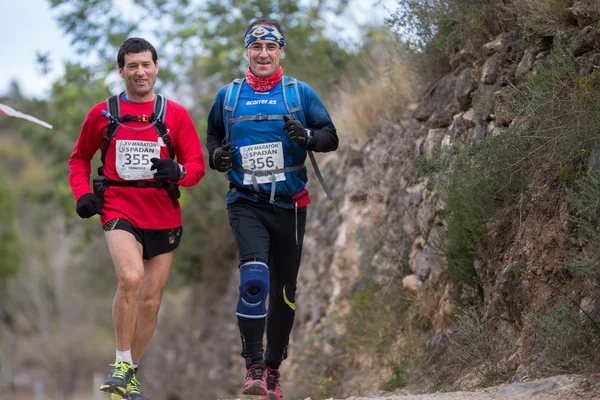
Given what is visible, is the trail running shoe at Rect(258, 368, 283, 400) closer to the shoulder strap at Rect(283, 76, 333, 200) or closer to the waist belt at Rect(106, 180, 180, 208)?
the shoulder strap at Rect(283, 76, 333, 200)

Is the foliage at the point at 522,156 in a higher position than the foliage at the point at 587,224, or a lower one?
higher

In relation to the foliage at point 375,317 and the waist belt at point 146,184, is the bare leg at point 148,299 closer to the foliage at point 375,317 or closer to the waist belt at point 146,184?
the waist belt at point 146,184

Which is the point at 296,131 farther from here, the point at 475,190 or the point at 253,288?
the point at 475,190

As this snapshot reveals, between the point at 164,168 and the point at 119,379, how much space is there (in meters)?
1.47

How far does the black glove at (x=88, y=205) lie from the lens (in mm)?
6332

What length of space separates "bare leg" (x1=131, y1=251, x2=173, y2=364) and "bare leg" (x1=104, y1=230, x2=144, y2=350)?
171mm

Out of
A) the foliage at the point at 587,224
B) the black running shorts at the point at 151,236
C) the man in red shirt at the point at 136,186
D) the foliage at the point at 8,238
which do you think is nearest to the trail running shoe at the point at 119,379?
the man in red shirt at the point at 136,186

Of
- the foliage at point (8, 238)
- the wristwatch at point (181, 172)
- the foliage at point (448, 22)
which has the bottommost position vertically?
the wristwatch at point (181, 172)

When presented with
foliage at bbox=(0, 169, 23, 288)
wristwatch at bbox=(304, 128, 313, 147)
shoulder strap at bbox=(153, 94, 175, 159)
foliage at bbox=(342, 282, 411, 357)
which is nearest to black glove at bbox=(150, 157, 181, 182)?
shoulder strap at bbox=(153, 94, 175, 159)

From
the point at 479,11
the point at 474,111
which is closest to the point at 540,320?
the point at 474,111

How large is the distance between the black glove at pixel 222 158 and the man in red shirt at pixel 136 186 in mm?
271

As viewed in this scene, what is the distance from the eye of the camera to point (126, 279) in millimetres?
6273

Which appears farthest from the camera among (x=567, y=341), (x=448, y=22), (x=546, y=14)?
(x=448, y=22)

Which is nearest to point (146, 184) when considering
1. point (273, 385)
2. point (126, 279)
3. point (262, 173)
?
point (126, 279)
